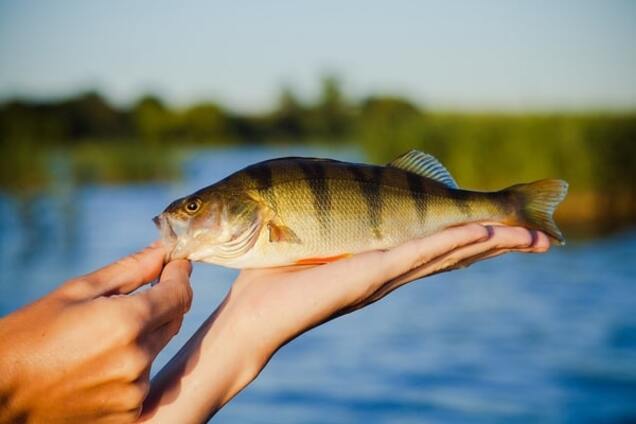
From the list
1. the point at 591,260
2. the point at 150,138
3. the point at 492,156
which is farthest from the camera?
the point at 150,138

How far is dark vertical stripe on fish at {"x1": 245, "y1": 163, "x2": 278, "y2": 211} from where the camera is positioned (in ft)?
11.8

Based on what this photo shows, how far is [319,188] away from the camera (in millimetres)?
3623

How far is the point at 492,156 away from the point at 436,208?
2178cm

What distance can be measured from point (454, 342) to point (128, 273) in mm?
13679

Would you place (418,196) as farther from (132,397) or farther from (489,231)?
(132,397)

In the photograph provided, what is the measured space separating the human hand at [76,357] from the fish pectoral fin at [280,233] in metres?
1.06

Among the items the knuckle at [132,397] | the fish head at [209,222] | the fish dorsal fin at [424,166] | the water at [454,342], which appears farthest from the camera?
the water at [454,342]

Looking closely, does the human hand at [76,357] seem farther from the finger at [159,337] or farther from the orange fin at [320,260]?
the orange fin at [320,260]

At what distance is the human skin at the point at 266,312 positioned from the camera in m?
2.95

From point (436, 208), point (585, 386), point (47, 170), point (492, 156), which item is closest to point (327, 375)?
point (585, 386)

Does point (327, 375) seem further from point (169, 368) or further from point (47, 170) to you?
point (47, 170)

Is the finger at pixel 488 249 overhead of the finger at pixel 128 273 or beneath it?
overhead

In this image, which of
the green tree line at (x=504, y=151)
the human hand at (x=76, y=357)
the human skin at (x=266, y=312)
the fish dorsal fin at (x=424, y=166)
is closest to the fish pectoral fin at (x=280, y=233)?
the human skin at (x=266, y=312)

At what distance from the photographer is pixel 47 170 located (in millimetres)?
28250
